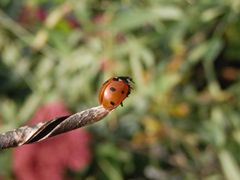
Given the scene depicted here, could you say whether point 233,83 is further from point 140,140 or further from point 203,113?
point 140,140

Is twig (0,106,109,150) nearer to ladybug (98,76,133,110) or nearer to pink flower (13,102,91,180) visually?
ladybug (98,76,133,110)

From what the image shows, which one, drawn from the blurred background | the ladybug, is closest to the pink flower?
the blurred background

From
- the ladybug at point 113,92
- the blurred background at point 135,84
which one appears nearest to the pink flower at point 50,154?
the blurred background at point 135,84

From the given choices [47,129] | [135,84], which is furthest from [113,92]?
[135,84]

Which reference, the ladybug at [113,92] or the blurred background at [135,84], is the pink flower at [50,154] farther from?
the ladybug at [113,92]

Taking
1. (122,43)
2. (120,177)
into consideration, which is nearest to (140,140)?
(120,177)

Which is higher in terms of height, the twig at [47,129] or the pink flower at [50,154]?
the pink flower at [50,154]
